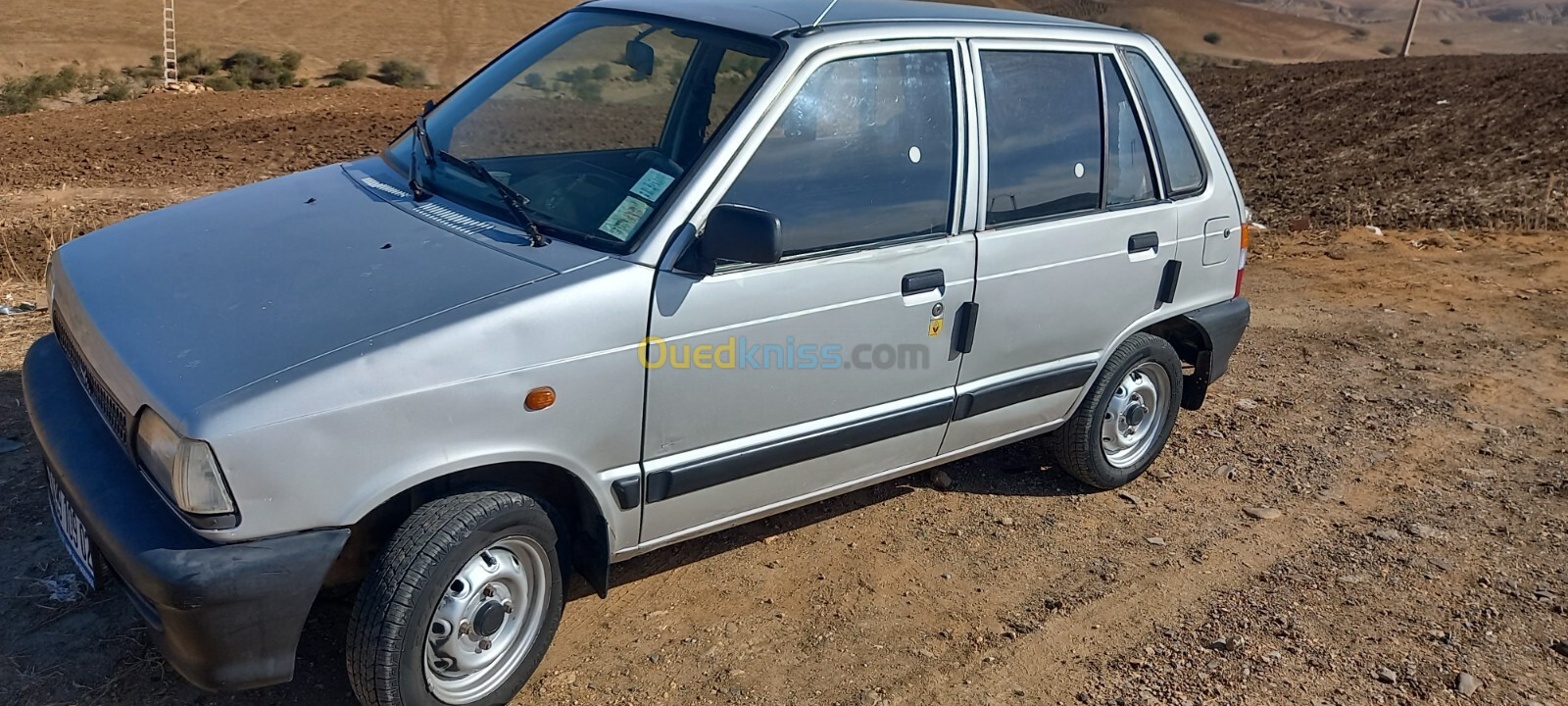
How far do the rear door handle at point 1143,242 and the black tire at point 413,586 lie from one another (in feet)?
8.32

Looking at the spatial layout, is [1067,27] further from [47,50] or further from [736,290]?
[47,50]

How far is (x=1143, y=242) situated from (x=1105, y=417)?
0.77 meters

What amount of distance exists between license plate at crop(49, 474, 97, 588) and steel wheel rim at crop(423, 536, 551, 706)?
2.87 ft

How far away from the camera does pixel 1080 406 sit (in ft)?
15.1

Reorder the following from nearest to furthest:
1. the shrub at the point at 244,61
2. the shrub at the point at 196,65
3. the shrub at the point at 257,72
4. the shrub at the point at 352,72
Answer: the shrub at the point at 257,72
the shrub at the point at 196,65
the shrub at the point at 244,61
the shrub at the point at 352,72

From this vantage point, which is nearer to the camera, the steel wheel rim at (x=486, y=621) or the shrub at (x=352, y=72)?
the steel wheel rim at (x=486, y=621)

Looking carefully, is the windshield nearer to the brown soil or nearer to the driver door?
the driver door

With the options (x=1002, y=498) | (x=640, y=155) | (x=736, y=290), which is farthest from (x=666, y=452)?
(x=1002, y=498)

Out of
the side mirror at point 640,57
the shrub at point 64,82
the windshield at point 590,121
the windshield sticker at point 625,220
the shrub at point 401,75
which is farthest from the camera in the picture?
the shrub at point 401,75

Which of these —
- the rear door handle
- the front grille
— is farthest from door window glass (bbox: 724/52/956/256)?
the front grille

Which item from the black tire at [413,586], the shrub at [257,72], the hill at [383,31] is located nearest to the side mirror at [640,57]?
the black tire at [413,586]

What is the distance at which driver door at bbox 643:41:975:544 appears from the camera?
3281 mm

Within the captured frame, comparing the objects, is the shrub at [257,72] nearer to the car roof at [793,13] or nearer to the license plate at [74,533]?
the car roof at [793,13]

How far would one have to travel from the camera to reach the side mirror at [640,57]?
3918mm
